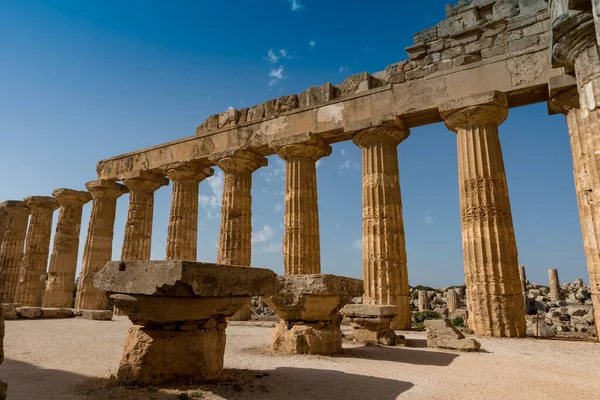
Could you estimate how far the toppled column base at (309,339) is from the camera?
260 inches

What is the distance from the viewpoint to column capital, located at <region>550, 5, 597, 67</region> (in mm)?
6161

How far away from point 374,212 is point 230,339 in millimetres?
5649

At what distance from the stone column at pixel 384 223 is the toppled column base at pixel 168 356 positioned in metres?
7.54

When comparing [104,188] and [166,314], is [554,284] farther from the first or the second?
[166,314]

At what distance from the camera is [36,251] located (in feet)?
68.8

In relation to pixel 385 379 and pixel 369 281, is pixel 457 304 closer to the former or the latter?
pixel 369 281

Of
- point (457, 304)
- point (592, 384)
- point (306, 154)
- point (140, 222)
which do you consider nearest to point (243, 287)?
point (592, 384)

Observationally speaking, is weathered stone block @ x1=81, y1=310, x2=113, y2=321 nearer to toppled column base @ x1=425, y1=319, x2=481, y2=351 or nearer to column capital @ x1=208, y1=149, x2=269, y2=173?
column capital @ x1=208, y1=149, x2=269, y2=173

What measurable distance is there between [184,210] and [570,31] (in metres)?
13.9

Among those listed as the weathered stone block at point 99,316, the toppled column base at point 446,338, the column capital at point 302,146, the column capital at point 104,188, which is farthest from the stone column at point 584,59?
the column capital at point 104,188

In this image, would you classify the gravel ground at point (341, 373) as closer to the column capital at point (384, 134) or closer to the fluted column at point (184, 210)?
the column capital at point (384, 134)

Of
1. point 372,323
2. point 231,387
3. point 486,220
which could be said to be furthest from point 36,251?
point 486,220

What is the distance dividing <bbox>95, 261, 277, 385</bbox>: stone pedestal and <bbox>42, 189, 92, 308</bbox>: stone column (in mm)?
17220

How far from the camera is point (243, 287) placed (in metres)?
4.58
